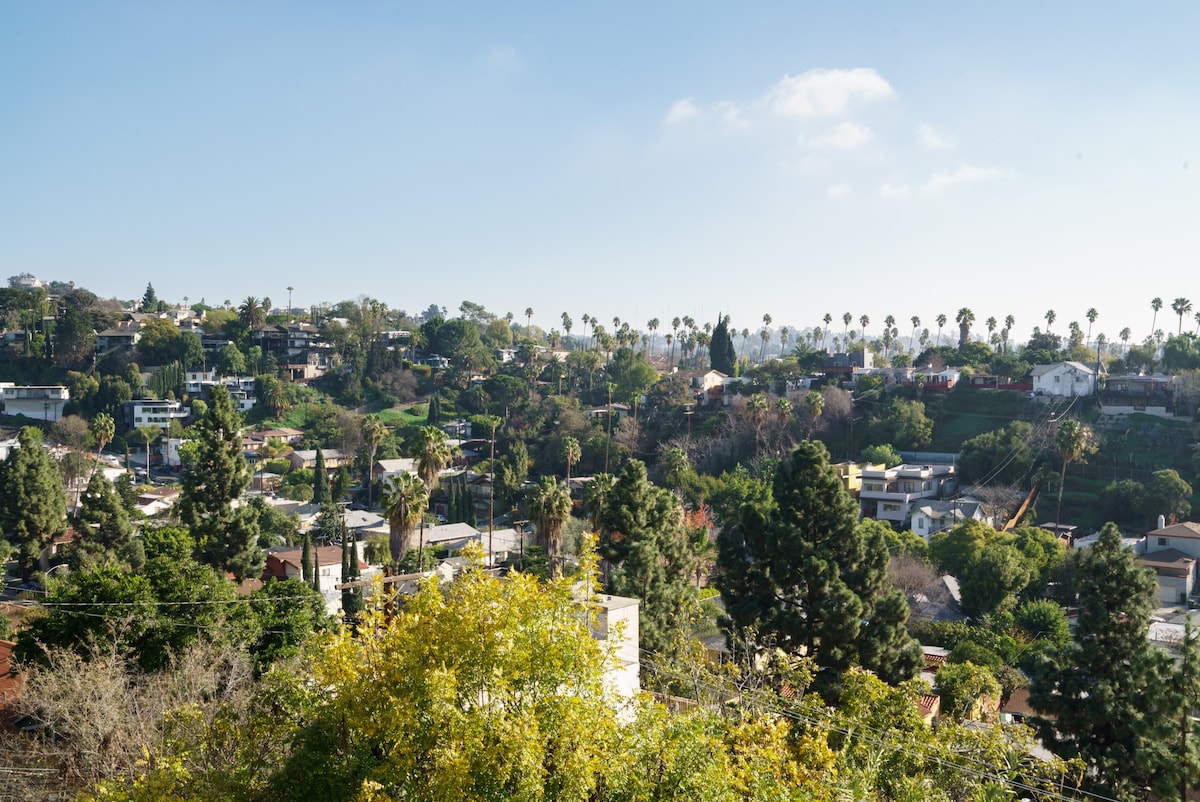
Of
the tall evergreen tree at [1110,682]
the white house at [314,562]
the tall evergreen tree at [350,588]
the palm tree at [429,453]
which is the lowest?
the white house at [314,562]

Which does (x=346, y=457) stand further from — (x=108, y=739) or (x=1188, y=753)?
(x=1188, y=753)

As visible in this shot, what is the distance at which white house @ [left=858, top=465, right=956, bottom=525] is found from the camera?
52156mm

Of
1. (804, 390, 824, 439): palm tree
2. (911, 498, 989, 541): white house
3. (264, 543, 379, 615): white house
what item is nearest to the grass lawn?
(804, 390, 824, 439): palm tree

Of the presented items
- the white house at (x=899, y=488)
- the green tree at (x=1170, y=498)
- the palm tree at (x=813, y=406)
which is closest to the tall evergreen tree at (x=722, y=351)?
the palm tree at (x=813, y=406)

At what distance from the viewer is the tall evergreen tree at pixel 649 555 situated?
25.0 metres

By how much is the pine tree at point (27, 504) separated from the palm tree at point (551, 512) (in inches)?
897

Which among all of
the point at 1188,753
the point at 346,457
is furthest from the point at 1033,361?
the point at 1188,753

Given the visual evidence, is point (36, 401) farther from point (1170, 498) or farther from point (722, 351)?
point (1170, 498)

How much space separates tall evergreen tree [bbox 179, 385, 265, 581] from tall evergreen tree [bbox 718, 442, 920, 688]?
19969 mm

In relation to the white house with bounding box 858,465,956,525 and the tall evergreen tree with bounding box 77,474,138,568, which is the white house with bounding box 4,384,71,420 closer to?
the tall evergreen tree with bounding box 77,474,138,568

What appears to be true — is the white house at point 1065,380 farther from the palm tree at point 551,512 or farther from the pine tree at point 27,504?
the pine tree at point 27,504

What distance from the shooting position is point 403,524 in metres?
32.6

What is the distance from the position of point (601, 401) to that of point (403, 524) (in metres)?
53.1

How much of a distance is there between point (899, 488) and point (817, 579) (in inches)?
1406
